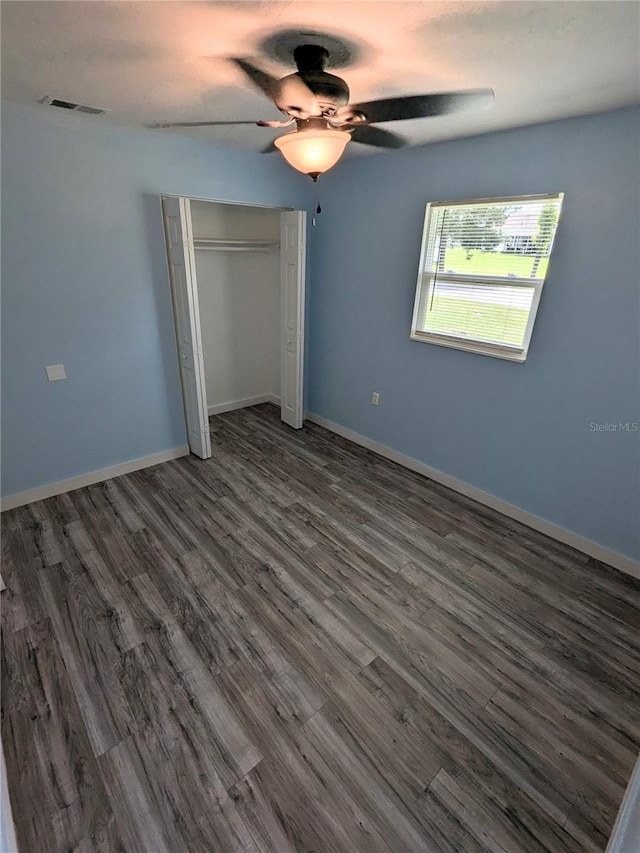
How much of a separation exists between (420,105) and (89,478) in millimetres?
3215

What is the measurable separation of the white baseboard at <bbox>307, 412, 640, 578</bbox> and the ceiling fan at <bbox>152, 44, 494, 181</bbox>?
2448 mm

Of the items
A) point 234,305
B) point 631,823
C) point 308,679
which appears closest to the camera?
point 631,823

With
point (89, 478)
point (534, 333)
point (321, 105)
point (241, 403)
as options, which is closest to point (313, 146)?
point (321, 105)

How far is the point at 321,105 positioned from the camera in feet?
4.50

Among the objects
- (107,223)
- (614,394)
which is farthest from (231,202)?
(614,394)

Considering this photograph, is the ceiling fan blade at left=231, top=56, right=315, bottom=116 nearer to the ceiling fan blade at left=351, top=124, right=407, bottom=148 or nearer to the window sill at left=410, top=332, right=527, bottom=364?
the ceiling fan blade at left=351, top=124, right=407, bottom=148

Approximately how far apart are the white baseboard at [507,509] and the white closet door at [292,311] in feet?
1.89

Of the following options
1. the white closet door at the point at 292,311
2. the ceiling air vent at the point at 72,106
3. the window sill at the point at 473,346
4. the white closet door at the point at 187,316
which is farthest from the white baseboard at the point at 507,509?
the ceiling air vent at the point at 72,106

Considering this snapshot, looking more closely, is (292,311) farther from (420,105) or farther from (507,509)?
(507,509)

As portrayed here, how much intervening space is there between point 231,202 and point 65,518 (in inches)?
109

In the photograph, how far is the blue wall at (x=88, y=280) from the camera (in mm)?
2406

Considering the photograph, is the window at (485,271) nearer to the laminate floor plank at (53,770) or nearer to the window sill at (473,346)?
the window sill at (473,346)

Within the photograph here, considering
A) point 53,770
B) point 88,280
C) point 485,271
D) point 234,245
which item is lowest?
point 53,770

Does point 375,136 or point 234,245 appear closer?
point 375,136
